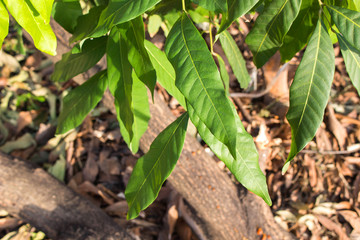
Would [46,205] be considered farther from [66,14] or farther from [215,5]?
[215,5]

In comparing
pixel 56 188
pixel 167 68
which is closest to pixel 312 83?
pixel 167 68

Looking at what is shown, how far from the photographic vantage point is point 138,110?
944 millimetres

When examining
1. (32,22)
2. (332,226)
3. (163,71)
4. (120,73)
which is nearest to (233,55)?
(163,71)

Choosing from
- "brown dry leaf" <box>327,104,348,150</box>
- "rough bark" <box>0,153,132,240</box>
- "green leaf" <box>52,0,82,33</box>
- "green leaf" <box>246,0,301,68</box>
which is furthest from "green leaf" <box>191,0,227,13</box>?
"brown dry leaf" <box>327,104,348,150</box>

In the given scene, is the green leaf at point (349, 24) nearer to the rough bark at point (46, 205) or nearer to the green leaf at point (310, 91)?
the green leaf at point (310, 91)

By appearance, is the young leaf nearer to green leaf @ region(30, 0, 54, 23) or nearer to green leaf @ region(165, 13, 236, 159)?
green leaf @ region(165, 13, 236, 159)

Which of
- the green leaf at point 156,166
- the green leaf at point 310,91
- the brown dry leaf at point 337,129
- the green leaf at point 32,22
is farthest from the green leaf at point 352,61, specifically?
the brown dry leaf at point 337,129

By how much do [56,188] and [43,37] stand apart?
1382 millimetres

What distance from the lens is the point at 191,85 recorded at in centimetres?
60

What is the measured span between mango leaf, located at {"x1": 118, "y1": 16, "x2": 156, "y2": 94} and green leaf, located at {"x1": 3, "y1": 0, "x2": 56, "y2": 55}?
147mm

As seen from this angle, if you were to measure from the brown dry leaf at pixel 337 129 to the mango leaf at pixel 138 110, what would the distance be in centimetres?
176

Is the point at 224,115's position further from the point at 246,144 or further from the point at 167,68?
the point at 167,68

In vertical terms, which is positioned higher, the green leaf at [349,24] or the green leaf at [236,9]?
the green leaf at [236,9]

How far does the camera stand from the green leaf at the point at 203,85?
22.8 inches
